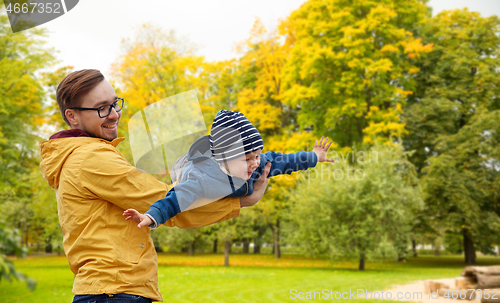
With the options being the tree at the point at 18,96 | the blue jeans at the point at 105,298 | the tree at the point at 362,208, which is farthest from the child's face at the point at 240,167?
the tree at the point at 362,208

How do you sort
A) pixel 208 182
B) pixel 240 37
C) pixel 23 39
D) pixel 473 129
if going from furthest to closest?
pixel 240 37
pixel 473 129
pixel 23 39
pixel 208 182

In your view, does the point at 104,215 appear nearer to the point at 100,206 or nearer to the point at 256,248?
the point at 100,206

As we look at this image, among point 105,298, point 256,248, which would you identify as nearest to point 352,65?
point 105,298

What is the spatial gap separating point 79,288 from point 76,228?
25 cm

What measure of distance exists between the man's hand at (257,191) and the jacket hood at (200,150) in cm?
28

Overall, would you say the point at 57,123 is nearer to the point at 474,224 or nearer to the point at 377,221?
the point at 377,221

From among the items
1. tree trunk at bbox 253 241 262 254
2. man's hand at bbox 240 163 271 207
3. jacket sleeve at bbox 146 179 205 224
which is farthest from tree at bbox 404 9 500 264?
jacket sleeve at bbox 146 179 205 224

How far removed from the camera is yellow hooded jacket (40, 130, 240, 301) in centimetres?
164

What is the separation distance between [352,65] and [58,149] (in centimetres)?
1708

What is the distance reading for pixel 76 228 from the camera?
1690 mm

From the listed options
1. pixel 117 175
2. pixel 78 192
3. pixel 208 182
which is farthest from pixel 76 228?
pixel 208 182

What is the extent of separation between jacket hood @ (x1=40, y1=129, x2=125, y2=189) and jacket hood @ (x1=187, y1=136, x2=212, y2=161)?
43 cm

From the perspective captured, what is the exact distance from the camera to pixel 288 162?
2.43 m

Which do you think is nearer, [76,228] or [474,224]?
[76,228]
